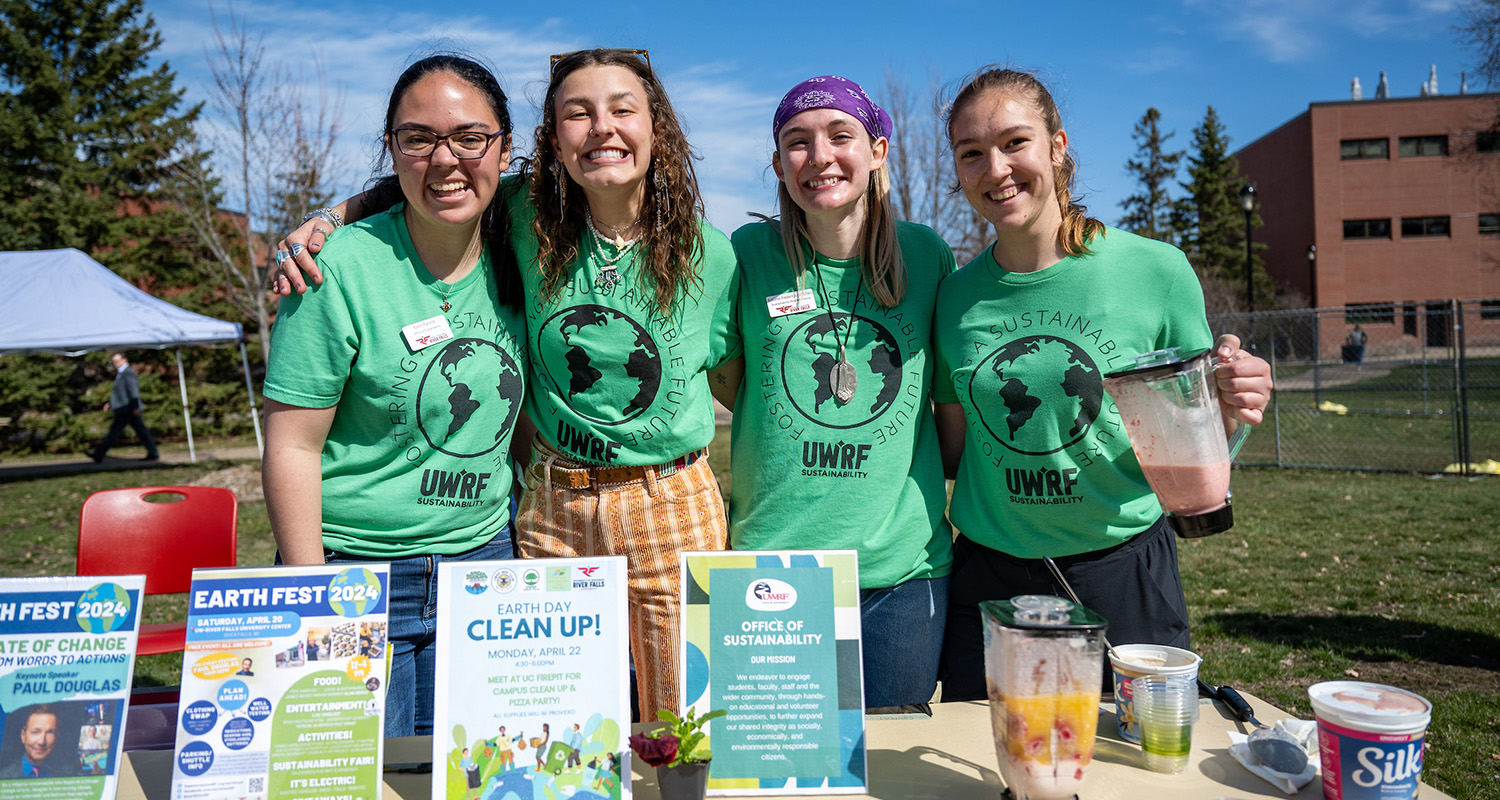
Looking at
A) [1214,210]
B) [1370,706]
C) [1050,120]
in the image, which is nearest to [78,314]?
[1050,120]

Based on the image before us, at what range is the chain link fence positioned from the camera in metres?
10.5

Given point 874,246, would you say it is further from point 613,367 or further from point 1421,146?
point 1421,146

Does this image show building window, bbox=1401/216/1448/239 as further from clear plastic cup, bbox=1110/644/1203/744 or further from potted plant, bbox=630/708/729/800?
potted plant, bbox=630/708/729/800

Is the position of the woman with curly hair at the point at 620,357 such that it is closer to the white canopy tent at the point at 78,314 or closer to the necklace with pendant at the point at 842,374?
the necklace with pendant at the point at 842,374

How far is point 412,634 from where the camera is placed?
87.4 inches

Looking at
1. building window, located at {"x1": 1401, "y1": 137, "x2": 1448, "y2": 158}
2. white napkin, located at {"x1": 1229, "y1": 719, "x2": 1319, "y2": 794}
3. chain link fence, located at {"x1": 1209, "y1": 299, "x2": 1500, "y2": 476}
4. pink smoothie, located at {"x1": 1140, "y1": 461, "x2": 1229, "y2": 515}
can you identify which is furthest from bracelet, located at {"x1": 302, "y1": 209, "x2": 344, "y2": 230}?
building window, located at {"x1": 1401, "y1": 137, "x2": 1448, "y2": 158}

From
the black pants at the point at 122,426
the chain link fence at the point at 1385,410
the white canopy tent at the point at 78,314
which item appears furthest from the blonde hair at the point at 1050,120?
the black pants at the point at 122,426

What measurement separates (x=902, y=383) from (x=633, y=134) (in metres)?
0.95

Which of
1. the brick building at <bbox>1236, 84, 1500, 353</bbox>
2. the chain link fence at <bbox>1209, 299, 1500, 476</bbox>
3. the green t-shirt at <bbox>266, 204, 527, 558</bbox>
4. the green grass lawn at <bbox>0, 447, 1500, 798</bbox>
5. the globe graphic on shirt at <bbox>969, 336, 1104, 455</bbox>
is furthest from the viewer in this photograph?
the brick building at <bbox>1236, 84, 1500, 353</bbox>

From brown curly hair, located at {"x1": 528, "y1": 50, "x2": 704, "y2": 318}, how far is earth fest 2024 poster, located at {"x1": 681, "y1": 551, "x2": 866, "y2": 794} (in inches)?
34.7

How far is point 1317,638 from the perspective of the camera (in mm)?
5445

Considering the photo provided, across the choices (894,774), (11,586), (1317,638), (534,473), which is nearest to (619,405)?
(534,473)

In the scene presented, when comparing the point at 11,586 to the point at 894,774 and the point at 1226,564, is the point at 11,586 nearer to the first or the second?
the point at 894,774

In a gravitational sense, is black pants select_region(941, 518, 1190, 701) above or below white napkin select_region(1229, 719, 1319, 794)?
above
